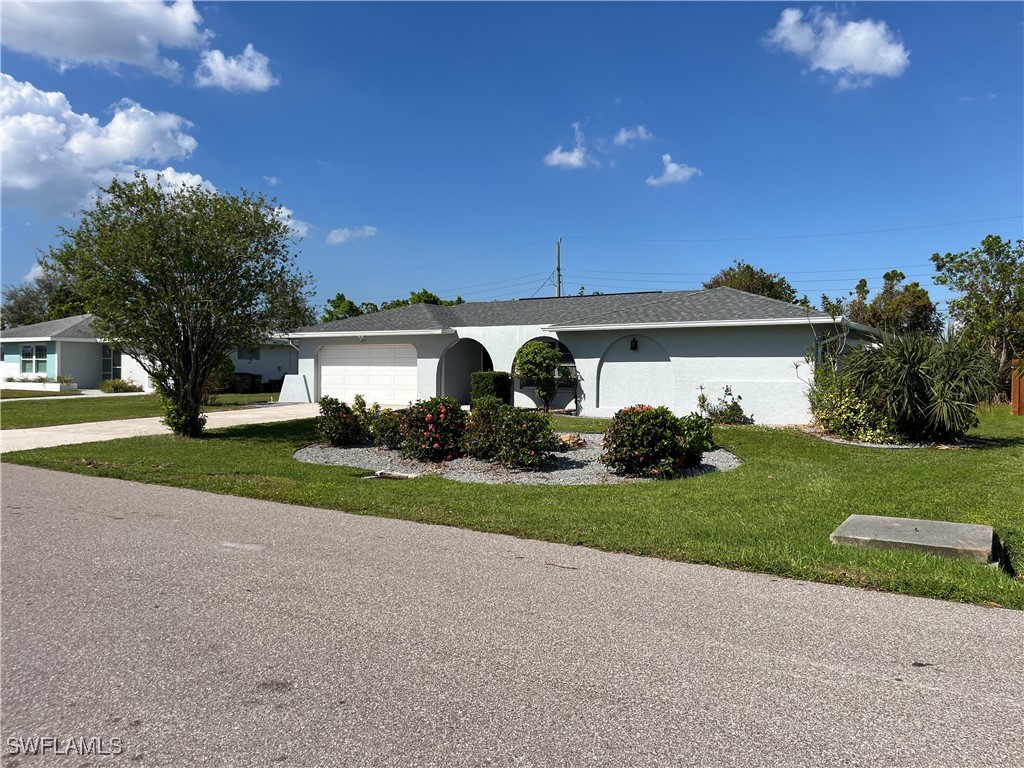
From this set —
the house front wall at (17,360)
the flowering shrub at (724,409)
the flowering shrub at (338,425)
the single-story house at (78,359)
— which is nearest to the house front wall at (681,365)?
the flowering shrub at (724,409)

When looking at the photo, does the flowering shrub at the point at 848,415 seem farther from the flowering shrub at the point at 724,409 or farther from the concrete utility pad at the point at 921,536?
the concrete utility pad at the point at 921,536

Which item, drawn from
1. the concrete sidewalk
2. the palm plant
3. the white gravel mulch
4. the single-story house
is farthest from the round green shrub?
the single-story house

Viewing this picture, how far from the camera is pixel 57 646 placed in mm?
3719

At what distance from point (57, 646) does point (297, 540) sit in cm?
252

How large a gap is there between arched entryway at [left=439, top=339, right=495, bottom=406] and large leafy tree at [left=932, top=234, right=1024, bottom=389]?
20.0m

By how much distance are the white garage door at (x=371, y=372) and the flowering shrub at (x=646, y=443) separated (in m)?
13.2

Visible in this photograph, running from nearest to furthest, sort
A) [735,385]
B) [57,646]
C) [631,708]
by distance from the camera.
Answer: [631,708]
[57,646]
[735,385]

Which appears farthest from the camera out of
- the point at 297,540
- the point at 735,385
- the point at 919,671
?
the point at 735,385

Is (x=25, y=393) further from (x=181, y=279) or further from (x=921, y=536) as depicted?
(x=921, y=536)

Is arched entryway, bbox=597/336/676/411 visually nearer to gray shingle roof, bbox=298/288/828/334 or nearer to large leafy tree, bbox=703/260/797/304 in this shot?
gray shingle roof, bbox=298/288/828/334

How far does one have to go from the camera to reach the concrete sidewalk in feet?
44.9

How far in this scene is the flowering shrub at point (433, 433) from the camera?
11.4 metres

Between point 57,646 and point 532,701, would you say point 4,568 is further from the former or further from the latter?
point 532,701

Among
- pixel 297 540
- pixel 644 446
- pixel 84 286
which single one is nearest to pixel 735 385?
pixel 644 446
